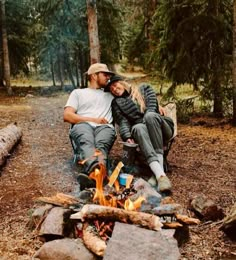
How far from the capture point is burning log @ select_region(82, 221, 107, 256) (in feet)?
10.6

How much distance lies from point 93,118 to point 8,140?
6.39 feet

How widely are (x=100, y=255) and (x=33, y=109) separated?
400 inches

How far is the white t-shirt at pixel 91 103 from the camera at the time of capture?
18.7 feet

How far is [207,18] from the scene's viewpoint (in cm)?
977

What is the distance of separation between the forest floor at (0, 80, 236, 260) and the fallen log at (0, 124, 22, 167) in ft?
0.48

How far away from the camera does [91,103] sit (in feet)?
18.8

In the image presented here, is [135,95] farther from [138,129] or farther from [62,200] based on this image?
[62,200]

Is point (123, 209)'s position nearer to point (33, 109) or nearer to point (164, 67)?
point (164, 67)

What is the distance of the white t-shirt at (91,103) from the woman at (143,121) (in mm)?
145

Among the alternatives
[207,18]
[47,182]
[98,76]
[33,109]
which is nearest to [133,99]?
[98,76]

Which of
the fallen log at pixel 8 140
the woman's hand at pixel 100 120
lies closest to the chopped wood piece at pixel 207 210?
the woman's hand at pixel 100 120

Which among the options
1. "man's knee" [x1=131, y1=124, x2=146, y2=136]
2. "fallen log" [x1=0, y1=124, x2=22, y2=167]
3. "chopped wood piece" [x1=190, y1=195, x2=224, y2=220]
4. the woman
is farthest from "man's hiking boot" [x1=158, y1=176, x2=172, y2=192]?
"fallen log" [x1=0, y1=124, x2=22, y2=167]

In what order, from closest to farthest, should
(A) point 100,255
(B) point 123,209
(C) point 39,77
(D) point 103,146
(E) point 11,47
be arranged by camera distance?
1. (A) point 100,255
2. (B) point 123,209
3. (D) point 103,146
4. (E) point 11,47
5. (C) point 39,77

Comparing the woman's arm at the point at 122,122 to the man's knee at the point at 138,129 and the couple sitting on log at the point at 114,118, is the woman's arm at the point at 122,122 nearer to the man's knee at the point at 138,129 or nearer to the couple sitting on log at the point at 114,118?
the couple sitting on log at the point at 114,118
